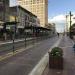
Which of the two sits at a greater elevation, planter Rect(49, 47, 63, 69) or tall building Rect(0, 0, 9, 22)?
tall building Rect(0, 0, 9, 22)

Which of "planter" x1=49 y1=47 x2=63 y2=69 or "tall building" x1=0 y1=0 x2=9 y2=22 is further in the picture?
"tall building" x1=0 y1=0 x2=9 y2=22

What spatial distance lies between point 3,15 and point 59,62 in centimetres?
7493

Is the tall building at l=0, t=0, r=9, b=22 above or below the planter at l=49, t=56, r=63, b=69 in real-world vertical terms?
above

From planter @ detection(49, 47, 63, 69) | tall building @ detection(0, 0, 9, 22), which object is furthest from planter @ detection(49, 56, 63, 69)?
tall building @ detection(0, 0, 9, 22)

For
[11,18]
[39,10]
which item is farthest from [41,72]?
[39,10]

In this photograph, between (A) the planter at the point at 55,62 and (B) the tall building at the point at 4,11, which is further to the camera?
(B) the tall building at the point at 4,11

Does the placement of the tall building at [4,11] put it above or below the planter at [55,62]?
above

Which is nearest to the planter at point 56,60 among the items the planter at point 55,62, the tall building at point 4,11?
the planter at point 55,62

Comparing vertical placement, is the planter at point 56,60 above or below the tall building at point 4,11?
below

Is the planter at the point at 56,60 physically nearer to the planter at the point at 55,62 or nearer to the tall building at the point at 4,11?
the planter at the point at 55,62

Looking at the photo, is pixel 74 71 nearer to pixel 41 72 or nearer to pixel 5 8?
pixel 41 72

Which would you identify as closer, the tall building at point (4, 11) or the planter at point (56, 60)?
the planter at point (56, 60)

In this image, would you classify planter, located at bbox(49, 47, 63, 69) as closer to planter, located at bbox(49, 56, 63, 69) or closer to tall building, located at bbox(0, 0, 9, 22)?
planter, located at bbox(49, 56, 63, 69)

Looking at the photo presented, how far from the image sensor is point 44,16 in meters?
198
